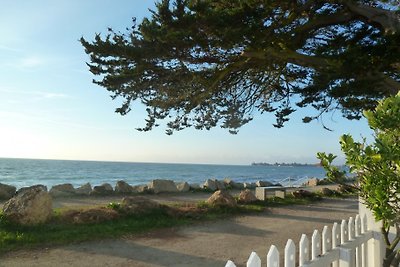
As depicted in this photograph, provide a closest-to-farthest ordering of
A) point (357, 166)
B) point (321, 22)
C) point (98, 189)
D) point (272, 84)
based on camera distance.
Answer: point (357, 166)
point (321, 22)
point (272, 84)
point (98, 189)

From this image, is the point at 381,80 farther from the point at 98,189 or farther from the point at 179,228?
the point at 98,189

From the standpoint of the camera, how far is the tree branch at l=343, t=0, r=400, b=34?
7820 millimetres

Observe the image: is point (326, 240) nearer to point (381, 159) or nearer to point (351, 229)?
point (351, 229)

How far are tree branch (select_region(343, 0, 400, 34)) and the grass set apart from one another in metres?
6.46

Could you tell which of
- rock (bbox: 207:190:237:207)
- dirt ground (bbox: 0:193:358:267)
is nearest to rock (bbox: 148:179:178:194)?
rock (bbox: 207:190:237:207)

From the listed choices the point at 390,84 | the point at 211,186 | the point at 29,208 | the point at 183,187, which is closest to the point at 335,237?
the point at 390,84

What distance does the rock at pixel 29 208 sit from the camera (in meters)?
8.73

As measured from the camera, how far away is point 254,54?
8.46 m

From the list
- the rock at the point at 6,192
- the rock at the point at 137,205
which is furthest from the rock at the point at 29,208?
the rock at the point at 6,192

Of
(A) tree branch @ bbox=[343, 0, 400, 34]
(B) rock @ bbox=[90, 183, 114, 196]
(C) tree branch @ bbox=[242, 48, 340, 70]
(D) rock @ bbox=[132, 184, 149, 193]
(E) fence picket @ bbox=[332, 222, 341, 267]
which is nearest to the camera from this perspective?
(E) fence picket @ bbox=[332, 222, 341, 267]

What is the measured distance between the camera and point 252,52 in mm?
8453

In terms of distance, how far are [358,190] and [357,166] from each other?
546 millimetres

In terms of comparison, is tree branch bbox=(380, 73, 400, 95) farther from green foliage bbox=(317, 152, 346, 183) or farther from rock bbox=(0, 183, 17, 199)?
rock bbox=(0, 183, 17, 199)

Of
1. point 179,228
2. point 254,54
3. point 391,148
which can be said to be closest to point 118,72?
point 254,54
